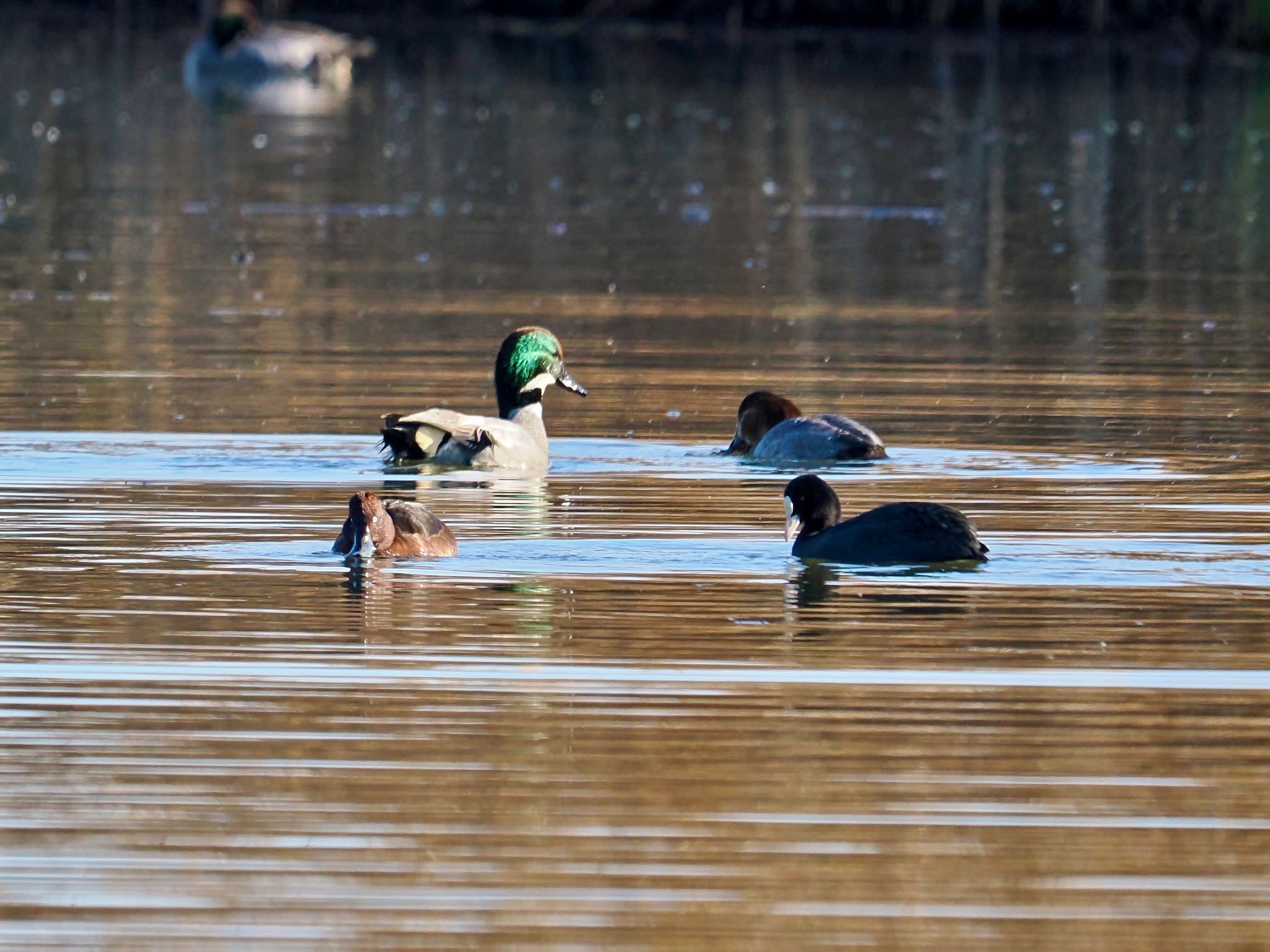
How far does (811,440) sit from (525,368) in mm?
1318

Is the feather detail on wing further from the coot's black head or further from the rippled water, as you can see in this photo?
the coot's black head

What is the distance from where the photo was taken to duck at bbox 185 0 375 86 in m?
40.8

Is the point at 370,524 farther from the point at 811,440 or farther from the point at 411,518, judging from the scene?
the point at 811,440

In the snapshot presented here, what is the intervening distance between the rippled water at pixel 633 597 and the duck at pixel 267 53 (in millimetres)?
17544

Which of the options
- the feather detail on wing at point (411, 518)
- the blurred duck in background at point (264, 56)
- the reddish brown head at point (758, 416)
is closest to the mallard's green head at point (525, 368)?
the reddish brown head at point (758, 416)

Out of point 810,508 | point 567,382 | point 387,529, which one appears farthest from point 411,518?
point 567,382

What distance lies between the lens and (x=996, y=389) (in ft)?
44.7

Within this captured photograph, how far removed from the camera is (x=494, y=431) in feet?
37.7

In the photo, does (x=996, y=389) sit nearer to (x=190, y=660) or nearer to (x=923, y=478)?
(x=923, y=478)

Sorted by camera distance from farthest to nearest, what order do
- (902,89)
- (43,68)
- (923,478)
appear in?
(43,68), (902,89), (923,478)

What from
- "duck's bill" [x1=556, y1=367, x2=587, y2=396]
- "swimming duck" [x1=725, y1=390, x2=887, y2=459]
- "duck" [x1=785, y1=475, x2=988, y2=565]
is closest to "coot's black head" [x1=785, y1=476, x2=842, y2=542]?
"duck" [x1=785, y1=475, x2=988, y2=565]

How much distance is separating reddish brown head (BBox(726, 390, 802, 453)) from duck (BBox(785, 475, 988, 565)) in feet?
7.72

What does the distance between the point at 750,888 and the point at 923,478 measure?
5.75 m

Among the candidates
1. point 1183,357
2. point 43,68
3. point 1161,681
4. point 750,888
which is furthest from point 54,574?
point 43,68
